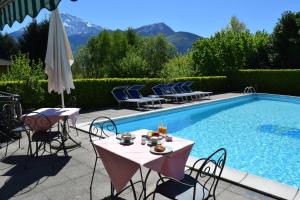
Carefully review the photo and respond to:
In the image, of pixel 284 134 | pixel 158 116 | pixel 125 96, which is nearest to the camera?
pixel 284 134

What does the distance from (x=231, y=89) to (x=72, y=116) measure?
59.6 ft

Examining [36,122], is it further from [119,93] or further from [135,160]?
[119,93]

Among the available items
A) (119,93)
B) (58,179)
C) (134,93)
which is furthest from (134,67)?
(58,179)

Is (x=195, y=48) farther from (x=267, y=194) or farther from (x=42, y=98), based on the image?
(x=267, y=194)

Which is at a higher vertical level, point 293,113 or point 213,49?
point 213,49

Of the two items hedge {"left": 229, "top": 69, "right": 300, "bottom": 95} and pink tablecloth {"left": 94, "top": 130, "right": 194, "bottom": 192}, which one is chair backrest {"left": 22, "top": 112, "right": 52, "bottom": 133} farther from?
hedge {"left": 229, "top": 69, "right": 300, "bottom": 95}

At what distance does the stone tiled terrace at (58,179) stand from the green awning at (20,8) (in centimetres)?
262

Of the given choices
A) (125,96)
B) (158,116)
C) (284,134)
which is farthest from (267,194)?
(125,96)

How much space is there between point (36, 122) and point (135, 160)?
355cm

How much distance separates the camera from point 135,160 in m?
3.74

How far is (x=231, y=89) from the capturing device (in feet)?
76.7

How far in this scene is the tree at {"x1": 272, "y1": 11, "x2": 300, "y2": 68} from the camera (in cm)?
2577

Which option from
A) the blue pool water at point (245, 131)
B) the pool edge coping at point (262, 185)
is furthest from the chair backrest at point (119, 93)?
the pool edge coping at point (262, 185)

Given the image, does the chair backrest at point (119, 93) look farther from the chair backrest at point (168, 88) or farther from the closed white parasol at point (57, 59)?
the closed white parasol at point (57, 59)
